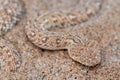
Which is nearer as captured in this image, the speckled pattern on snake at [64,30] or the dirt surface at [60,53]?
the dirt surface at [60,53]

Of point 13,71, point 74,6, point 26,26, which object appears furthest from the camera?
point 74,6

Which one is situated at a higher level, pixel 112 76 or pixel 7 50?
pixel 7 50

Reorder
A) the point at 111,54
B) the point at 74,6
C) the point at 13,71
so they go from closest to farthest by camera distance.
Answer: the point at 13,71
the point at 111,54
the point at 74,6

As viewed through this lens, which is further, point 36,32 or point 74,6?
point 74,6

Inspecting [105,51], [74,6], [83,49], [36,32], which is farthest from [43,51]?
[74,6]

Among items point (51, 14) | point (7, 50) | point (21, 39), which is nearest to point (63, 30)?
point (51, 14)

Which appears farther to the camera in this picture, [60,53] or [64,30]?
[64,30]

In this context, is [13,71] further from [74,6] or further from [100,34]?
[74,6]

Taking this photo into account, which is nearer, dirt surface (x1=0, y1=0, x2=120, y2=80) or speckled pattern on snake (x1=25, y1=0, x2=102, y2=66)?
dirt surface (x1=0, y1=0, x2=120, y2=80)
